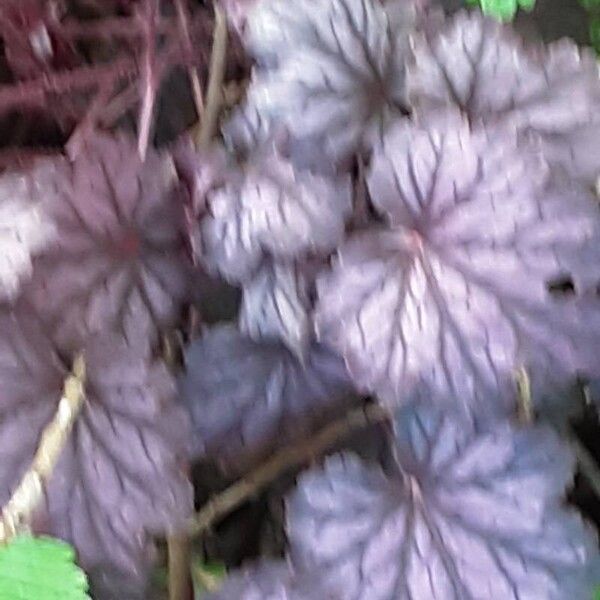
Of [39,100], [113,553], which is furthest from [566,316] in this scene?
[39,100]

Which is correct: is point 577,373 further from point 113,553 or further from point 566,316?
point 113,553

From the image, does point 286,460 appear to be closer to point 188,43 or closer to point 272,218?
point 272,218

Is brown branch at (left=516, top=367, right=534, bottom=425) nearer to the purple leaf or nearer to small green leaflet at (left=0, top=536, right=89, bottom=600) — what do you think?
the purple leaf

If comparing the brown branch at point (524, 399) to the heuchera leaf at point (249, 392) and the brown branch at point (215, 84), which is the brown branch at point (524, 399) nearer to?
the heuchera leaf at point (249, 392)

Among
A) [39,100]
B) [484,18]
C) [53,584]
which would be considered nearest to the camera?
[53,584]

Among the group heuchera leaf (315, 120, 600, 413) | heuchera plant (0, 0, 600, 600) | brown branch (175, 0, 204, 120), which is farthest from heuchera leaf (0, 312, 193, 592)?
brown branch (175, 0, 204, 120)

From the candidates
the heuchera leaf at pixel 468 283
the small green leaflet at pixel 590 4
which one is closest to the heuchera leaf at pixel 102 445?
the heuchera leaf at pixel 468 283
